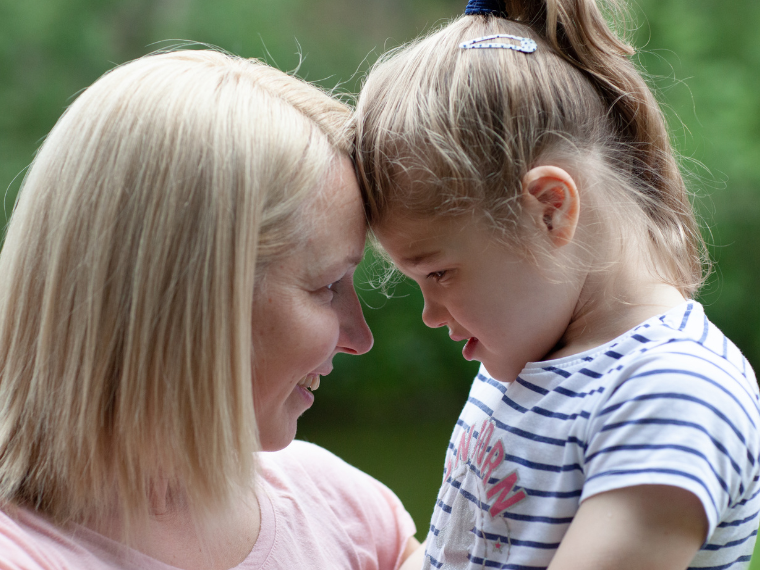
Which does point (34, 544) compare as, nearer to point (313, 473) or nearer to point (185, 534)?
point (185, 534)

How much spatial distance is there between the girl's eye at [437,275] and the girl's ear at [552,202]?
142 millimetres

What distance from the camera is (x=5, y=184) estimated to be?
3.86 m

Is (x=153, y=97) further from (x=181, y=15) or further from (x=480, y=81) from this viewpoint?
(x=181, y=15)

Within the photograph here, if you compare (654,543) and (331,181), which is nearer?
(654,543)

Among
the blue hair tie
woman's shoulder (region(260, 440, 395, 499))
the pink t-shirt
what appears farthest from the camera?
woman's shoulder (region(260, 440, 395, 499))

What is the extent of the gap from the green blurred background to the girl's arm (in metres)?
2.77

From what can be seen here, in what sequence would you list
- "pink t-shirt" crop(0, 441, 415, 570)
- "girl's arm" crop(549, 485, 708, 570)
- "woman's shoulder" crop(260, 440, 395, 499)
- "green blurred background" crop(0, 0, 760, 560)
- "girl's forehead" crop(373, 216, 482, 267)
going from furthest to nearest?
"green blurred background" crop(0, 0, 760, 560) < "woman's shoulder" crop(260, 440, 395, 499) < "girl's forehead" crop(373, 216, 482, 267) < "pink t-shirt" crop(0, 441, 415, 570) < "girl's arm" crop(549, 485, 708, 570)

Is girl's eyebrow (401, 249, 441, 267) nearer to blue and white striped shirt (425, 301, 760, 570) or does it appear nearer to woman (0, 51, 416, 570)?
woman (0, 51, 416, 570)

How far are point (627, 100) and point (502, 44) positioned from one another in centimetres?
20

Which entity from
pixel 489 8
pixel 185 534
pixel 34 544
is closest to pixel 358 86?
pixel 489 8

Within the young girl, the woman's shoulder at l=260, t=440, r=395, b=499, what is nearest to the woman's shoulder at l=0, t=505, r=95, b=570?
the woman's shoulder at l=260, t=440, r=395, b=499

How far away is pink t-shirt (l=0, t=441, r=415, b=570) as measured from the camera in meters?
0.91

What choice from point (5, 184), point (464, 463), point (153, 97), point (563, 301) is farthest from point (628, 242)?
point (5, 184)

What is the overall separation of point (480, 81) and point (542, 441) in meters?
0.48
